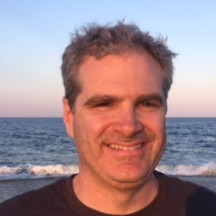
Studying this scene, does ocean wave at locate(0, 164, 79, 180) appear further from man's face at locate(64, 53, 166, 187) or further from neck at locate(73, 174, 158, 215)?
man's face at locate(64, 53, 166, 187)

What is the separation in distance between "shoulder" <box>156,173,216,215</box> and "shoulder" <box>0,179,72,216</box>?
0.78m

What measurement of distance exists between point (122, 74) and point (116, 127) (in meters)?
0.35

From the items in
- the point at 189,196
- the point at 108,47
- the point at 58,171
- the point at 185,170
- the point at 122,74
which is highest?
the point at 108,47

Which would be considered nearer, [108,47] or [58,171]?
[108,47]

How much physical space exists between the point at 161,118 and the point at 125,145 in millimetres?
306

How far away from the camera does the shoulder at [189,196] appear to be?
311cm

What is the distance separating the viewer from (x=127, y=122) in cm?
276

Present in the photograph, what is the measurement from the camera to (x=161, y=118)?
114 inches

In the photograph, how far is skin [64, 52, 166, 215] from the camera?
2781 millimetres

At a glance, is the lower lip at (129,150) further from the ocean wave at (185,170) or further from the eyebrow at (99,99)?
the ocean wave at (185,170)

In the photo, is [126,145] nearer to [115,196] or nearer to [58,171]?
[115,196]

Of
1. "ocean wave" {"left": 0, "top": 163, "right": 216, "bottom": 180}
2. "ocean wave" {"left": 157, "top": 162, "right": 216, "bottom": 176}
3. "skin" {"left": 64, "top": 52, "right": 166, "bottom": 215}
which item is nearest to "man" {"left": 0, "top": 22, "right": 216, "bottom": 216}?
"skin" {"left": 64, "top": 52, "right": 166, "bottom": 215}

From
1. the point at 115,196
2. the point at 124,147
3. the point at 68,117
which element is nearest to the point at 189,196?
the point at 115,196

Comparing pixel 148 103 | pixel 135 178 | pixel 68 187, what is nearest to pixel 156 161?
pixel 135 178
